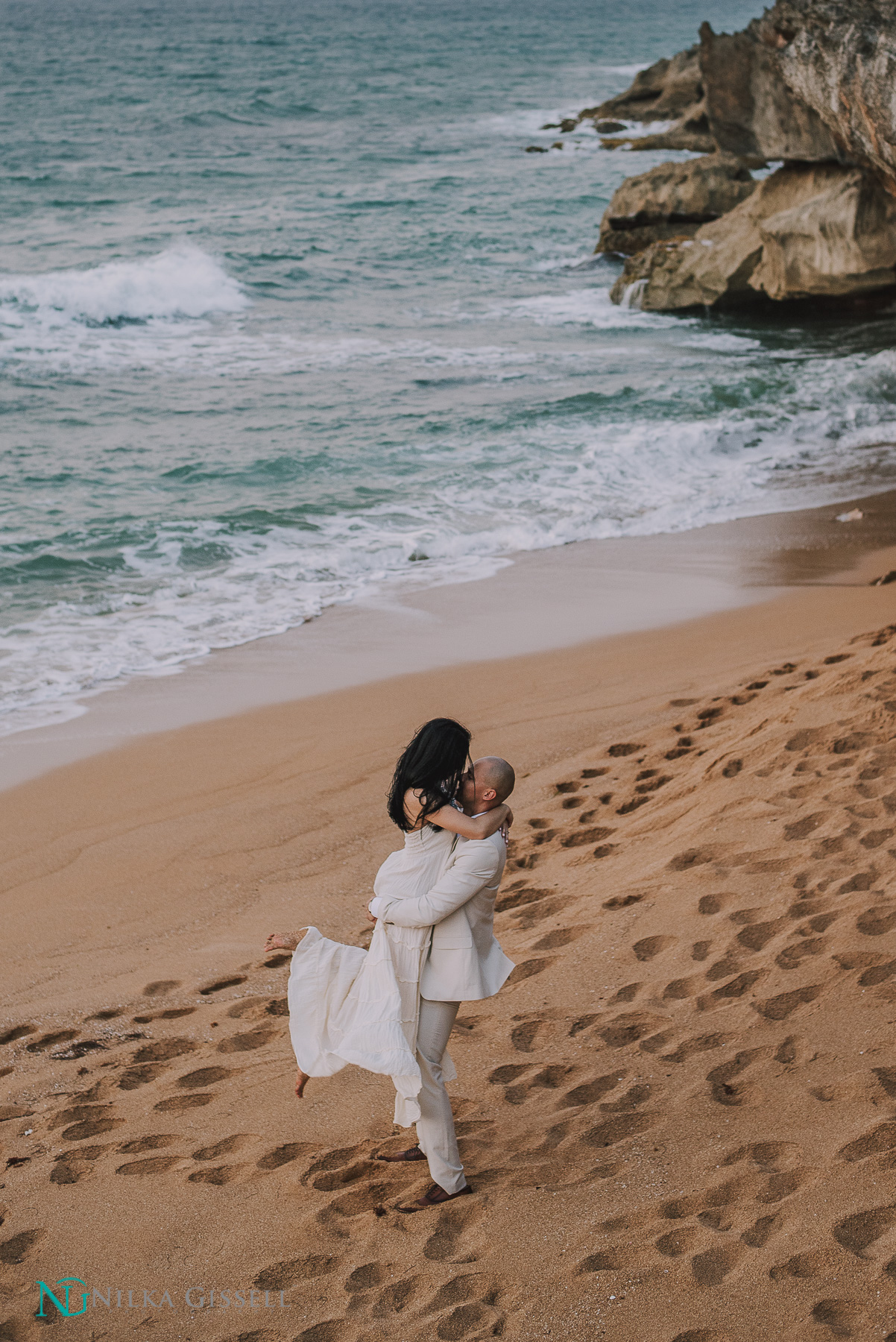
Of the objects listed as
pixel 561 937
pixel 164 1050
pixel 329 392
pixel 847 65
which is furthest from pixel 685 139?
pixel 164 1050

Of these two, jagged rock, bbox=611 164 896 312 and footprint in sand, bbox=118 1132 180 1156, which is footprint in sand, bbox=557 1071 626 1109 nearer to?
footprint in sand, bbox=118 1132 180 1156

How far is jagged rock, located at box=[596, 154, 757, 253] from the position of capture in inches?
835

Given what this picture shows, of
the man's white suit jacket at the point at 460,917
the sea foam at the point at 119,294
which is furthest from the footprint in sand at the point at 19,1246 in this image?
the sea foam at the point at 119,294

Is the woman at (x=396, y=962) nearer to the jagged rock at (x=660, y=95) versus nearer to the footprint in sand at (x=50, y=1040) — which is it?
the footprint in sand at (x=50, y=1040)

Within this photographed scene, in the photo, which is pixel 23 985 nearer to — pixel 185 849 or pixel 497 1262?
pixel 185 849

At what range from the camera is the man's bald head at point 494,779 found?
Result: 3.08 meters

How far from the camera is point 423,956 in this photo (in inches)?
125

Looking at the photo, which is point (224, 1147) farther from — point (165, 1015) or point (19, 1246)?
point (165, 1015)

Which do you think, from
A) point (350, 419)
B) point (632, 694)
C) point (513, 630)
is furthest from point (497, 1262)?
point (350, 419)

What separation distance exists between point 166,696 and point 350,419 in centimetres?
764

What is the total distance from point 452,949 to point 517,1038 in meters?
1.07

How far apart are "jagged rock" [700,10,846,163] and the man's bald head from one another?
41.7 ft

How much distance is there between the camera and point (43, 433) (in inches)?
547

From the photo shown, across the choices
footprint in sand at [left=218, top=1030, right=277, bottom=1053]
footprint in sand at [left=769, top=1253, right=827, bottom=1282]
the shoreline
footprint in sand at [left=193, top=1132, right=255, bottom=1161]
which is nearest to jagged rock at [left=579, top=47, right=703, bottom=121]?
the shoreline
